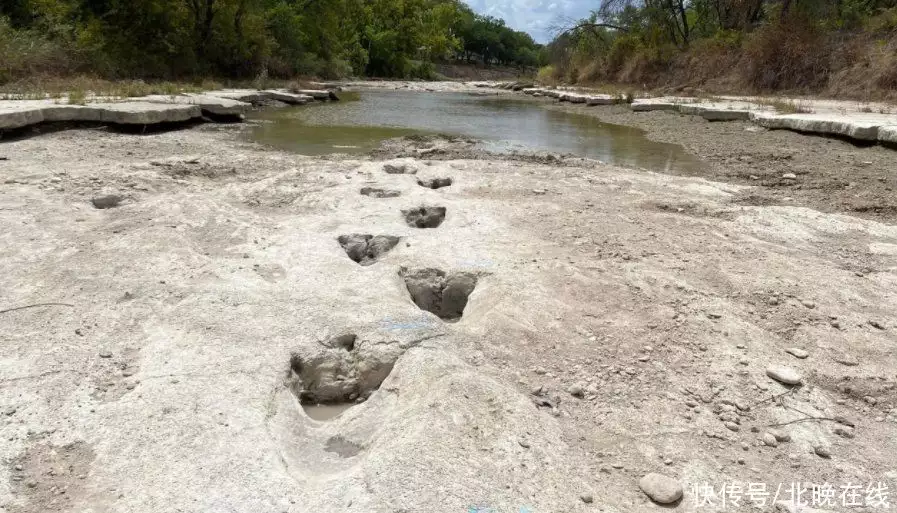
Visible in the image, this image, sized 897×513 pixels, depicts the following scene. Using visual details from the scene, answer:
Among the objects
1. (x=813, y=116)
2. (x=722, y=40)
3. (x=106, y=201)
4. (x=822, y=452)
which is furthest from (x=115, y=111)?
(x=722, y=40)

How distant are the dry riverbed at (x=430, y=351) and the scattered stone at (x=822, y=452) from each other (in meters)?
0.01

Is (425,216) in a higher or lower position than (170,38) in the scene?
lower

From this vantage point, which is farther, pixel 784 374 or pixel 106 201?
pixel 106 201

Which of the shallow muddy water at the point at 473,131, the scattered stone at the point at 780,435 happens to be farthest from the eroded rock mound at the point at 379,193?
the scattered stone at the point at 780,435

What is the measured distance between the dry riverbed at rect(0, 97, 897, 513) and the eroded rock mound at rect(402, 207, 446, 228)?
0.03m

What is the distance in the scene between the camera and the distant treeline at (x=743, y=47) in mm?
14280

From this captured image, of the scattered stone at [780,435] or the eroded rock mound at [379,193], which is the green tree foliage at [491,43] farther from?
the scattered stone at [780,435]

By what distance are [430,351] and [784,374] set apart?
1466mm

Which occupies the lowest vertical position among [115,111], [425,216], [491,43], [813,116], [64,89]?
[425,216]

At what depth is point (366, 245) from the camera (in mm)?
3873

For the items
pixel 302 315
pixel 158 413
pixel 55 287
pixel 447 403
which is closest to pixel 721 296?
pixel 447 403

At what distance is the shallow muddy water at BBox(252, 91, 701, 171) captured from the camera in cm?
819

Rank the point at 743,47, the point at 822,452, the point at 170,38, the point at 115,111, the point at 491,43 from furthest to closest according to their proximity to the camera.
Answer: the point at 491,43
the point at 170,38
the point at 743,47
the point at 115,111
the point at 822,452

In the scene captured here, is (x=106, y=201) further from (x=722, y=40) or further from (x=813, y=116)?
(x=722, y=40)
